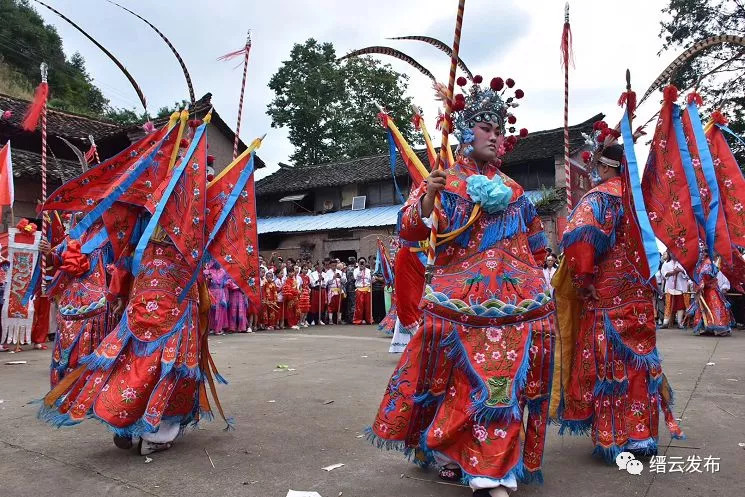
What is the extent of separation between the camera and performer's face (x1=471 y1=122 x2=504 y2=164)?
305cm

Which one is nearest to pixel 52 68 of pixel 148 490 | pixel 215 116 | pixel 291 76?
pixel 291 76

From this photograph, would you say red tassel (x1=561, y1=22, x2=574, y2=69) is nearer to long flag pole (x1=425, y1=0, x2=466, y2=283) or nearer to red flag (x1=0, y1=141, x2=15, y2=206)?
long flag pole (x1=425, y1=0, x2=466, y2=283)

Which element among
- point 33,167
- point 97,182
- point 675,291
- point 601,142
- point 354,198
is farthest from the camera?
point 354,198

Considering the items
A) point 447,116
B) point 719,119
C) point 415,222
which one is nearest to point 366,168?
point 719,119

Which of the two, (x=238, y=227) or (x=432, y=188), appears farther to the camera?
(x=238, y=227)

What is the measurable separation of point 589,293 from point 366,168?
915 inches

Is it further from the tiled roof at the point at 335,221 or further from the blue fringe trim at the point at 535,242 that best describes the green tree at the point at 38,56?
the blue fringe trim at the point at 535,242

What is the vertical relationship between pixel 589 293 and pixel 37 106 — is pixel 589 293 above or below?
below

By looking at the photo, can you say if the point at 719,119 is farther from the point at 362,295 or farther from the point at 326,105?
the point at 326,105

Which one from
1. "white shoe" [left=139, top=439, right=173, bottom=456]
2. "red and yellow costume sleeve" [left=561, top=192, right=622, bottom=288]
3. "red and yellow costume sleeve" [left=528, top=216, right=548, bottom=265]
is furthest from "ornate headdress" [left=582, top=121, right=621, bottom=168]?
"white shoe" [left=139, top=439, right=173, bottom=456]

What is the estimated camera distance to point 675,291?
13.1 meters

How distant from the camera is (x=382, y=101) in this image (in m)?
31.6

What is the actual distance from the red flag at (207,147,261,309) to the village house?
15.7 meters

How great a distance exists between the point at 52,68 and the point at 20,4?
5159 millimetres
